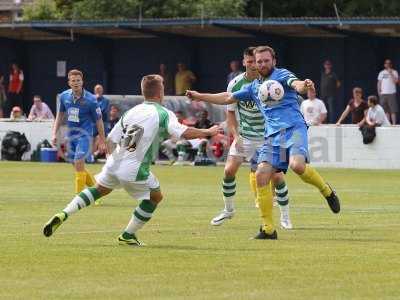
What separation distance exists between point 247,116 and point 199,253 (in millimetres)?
4399

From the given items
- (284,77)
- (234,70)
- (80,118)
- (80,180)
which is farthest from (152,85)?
(234,70)

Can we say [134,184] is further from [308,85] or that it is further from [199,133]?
[308,85]

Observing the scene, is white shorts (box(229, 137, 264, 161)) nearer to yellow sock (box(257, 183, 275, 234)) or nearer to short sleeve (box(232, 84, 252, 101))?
short sleeve (box(232, 84, 252, 101))

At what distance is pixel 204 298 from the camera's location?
969 centimetres

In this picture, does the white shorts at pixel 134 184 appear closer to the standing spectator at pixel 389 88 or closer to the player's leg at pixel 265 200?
the player's leg at pixel 265 200

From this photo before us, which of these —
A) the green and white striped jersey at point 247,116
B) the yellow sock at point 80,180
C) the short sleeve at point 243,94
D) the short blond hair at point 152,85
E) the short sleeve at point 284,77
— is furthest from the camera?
the yellow sock at point 80,180

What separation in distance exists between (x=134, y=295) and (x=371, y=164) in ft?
75.4

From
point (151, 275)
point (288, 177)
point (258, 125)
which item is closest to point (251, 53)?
point (258, 125)

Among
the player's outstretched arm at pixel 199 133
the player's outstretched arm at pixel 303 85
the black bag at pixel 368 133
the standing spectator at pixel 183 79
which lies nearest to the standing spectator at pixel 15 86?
the standing spectator at pixel 183 79

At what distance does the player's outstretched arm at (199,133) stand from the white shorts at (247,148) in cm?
366

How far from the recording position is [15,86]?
45.3 metres

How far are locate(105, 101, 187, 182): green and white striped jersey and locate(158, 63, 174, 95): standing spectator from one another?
28.3 metres

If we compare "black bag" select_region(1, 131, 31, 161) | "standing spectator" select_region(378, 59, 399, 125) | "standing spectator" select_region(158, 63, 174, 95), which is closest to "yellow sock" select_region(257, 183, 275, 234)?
"black bag" select_region(1, 131, 31, 161)

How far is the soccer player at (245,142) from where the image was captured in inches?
639
